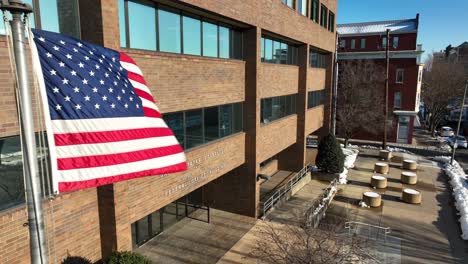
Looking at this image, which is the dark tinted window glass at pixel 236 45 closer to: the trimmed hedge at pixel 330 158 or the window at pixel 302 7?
the window at pixel 302 7

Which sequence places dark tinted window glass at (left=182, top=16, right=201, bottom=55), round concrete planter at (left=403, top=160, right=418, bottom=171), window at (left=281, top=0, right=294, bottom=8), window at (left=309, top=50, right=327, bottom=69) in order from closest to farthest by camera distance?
dark tinted window glass at (left=182, top=16, right=201, bottom=55)
window at (left=281, top=0, right=294, bottom=8)
window at (left=309, top=50, right=327, bottom=69)
round concrete planter at (left=403, top=160, right=418, bottom=171)

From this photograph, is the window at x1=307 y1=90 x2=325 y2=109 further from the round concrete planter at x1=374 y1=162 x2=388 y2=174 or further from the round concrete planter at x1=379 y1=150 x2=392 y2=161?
the round concrete planter at x1=379 y1=150 x2=392 y2=161

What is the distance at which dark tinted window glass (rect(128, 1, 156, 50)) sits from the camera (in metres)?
8.43

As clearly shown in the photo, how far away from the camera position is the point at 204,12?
429 inches

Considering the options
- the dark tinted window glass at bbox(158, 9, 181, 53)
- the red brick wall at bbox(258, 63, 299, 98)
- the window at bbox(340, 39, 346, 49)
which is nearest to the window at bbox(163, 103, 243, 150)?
the red brick wall at bbox(258, 63, 299, 98)

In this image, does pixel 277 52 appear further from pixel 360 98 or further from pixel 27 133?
pixel 360 98

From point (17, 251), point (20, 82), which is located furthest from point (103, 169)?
point (17, 251)

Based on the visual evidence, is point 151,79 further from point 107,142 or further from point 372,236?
point 372,236

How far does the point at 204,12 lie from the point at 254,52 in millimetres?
3731

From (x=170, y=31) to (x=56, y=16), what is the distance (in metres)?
3.63

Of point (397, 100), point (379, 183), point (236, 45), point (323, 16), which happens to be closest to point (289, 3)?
point (236, 45)

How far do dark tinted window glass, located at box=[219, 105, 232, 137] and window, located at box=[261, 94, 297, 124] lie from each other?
114 inches

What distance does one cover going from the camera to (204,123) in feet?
38.5

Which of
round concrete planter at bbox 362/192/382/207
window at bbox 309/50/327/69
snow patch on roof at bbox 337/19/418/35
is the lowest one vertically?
round concrete planter at bbox 362/192/382/207
